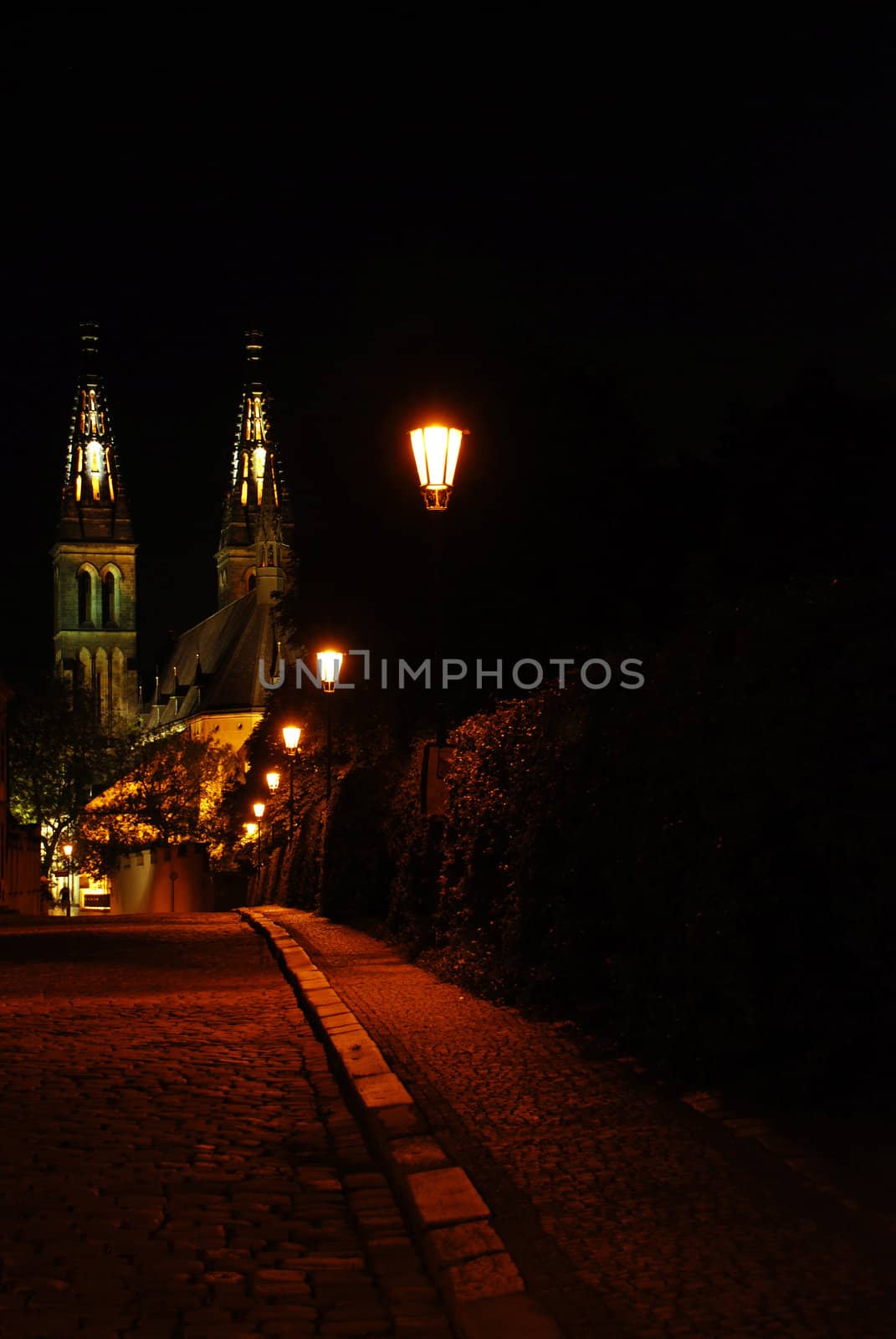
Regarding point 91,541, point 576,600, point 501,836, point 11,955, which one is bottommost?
point 11,955

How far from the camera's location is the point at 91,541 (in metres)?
142

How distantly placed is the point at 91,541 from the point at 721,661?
455 feet

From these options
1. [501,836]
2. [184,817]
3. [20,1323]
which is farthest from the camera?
[184,817]

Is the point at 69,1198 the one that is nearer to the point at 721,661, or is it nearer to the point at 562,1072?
the point at 562,1072

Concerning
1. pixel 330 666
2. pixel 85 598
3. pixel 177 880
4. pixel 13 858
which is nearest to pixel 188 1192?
pixel 330 666

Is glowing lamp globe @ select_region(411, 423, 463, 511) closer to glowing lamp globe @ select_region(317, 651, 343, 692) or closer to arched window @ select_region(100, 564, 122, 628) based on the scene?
glowing lamp globe @ select_region(317, 651, 343, 692)

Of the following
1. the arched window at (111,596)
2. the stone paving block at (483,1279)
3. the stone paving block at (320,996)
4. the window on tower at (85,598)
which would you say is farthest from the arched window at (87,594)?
the stone paving block at (483,1279)

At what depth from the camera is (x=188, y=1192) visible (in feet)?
21.2

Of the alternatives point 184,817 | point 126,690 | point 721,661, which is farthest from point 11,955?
point 126,690

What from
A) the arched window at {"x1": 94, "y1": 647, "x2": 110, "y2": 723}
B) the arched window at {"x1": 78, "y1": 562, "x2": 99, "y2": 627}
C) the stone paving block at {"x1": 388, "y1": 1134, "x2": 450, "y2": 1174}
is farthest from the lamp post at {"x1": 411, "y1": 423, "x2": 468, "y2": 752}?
the arched window at {"x1": 78, "y1": 562, "x2": 99, "y2": 627}

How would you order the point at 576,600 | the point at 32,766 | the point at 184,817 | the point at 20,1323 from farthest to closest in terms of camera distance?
the point at 32,766
the point at 184,817
the point at 576,600
the point at 20,1323

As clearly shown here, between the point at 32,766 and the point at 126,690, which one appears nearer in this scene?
the point at 32,766

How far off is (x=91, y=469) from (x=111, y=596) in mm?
12121

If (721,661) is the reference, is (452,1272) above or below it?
below
